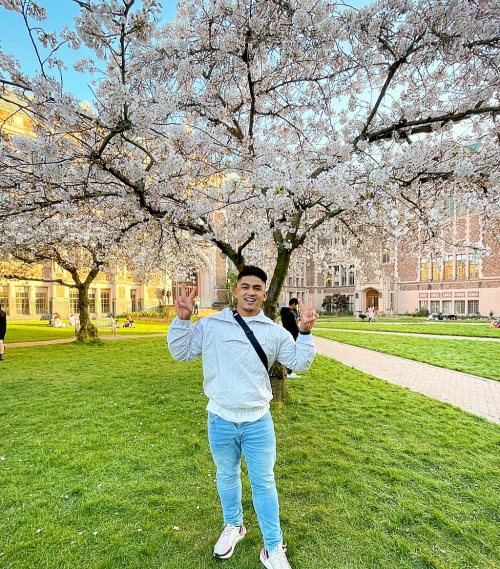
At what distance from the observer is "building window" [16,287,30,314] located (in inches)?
1297

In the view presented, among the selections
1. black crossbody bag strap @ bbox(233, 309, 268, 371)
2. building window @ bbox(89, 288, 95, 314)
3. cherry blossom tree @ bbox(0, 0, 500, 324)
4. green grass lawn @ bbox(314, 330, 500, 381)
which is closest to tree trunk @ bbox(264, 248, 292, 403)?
cherry blossom tree @ bbox(0, 0, 500, 324)

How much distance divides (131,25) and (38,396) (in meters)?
7.07

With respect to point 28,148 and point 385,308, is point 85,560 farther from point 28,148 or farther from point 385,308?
point 385,308

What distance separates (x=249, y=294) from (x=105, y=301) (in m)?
40.0

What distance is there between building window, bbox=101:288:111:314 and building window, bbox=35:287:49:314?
5.59 meters

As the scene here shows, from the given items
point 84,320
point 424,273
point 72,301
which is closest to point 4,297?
point 72,301

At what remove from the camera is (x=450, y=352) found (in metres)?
13.1

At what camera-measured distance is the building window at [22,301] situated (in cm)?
3294

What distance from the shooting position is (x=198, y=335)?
2.67 meters

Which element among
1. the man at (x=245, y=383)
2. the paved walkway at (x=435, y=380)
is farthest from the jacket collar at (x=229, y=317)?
the paved walkway at (x=435, y=380)

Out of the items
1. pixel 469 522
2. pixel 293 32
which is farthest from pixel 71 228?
pixel 469 522

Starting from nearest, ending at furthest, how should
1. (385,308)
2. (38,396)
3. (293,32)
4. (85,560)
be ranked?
(85,560) < (293,32) < (38,396) < (385,308)

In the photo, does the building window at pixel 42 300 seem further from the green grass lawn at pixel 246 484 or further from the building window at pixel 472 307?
the building window at pixel 472 307

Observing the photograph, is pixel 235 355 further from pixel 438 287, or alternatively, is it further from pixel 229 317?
pixel 438 287
